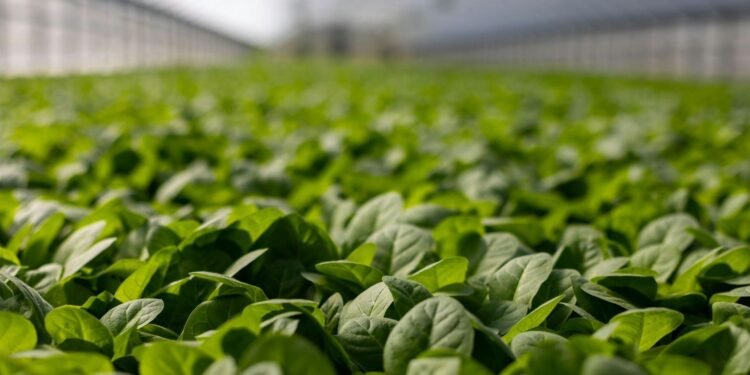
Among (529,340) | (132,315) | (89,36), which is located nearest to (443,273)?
(529,340)

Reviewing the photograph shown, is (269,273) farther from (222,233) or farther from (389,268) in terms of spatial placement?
(389,268)

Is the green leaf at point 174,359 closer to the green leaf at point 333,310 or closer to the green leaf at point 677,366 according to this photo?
the green leaf at point 333,310

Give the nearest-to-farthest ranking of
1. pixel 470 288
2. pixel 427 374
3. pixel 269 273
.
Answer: pixel 427 374, pixel 470 288, pixel 269 273

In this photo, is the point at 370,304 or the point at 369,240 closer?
the point at 370,304

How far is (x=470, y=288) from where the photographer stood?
1268 mm

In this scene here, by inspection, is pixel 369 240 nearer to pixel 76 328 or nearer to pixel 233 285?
pixel 233 285

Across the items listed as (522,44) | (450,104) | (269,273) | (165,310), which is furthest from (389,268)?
(522,44)

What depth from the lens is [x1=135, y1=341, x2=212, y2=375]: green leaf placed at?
92cm

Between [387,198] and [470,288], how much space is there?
0.57m

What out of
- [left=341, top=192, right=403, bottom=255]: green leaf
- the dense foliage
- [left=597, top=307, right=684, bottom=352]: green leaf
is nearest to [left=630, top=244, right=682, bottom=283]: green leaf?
the dense foliage

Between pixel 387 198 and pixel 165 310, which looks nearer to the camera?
pixel 165 310

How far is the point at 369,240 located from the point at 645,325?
611 millimetres

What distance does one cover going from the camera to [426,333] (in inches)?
39.4

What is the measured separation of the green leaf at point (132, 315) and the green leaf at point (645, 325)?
682mm
